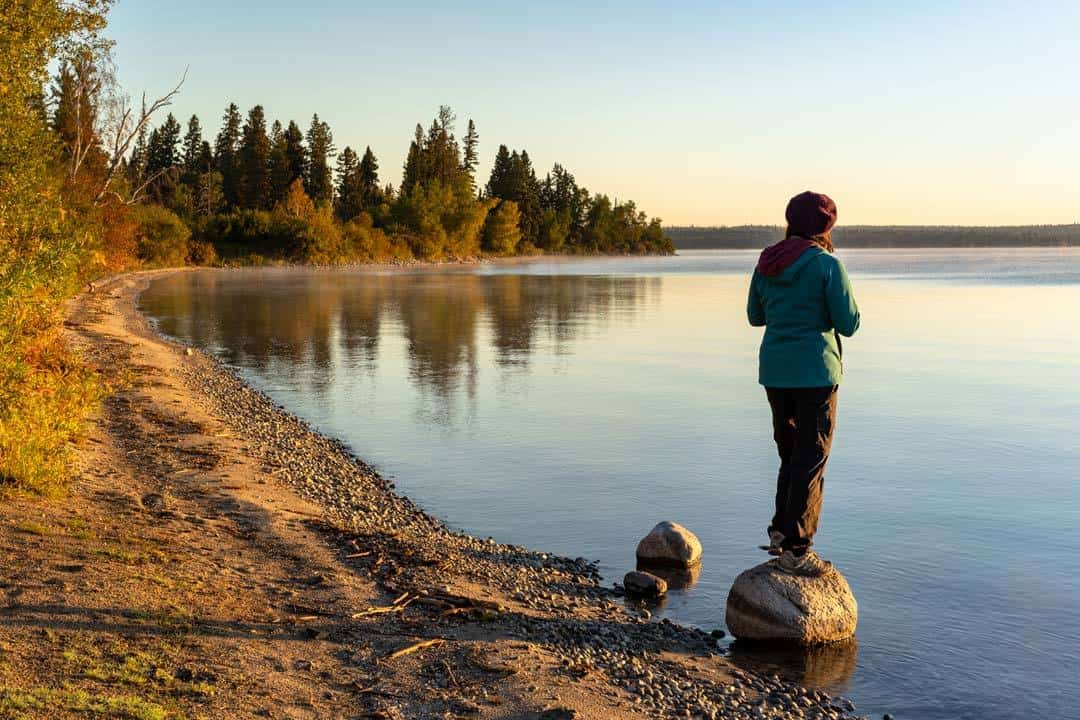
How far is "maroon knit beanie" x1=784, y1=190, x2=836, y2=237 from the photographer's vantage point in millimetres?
7531

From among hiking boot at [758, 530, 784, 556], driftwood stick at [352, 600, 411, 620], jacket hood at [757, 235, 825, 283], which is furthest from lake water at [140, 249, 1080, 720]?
jacket hood at [757, 235, 825, 283]

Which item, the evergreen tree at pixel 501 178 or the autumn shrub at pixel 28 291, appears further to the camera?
the evergreen tree at pixel 501 178

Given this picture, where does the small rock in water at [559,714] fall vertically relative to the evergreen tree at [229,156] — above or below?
below

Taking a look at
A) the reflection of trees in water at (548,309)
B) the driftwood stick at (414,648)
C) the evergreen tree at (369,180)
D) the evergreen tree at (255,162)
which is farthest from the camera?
the evergreen tree at (369,180)

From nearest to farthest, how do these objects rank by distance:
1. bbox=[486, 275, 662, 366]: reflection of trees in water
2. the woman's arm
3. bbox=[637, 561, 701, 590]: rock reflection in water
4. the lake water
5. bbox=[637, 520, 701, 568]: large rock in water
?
the woman's arm
the lake water
bbox=[637, 561, 701, 590]: rock reflection in water
bbox=[637, 520, 701, 568]: large rock in water
bbox=[486, 275, 662, 366]: reflection of trees in water

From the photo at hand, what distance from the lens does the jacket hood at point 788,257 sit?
292 inches

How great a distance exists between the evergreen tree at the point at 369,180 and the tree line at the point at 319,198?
0.18 m

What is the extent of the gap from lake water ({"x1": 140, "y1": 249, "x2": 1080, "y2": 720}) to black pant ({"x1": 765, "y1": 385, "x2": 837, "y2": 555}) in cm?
122

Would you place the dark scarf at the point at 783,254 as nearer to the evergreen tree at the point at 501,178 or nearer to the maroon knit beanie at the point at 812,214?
the maroon knit beanie at the point at 812,214

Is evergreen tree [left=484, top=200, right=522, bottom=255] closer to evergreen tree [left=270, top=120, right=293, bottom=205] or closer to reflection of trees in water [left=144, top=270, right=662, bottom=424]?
evergreen tree [left=270, top=120, right=293, bottom=205]

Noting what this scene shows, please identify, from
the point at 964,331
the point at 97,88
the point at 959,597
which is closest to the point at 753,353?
the point at 964,331

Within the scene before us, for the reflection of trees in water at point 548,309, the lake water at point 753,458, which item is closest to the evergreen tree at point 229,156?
the reflection of trees in water at point 548,309

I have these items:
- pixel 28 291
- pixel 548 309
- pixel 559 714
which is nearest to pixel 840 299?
pixel 559 714

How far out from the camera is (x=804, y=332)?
7.47 m
